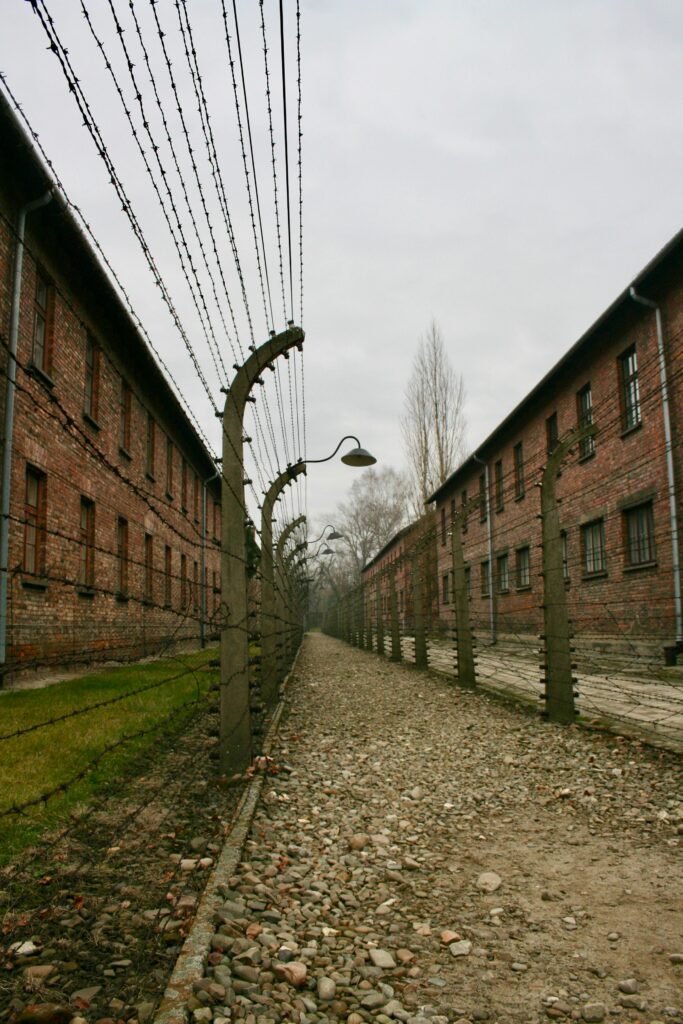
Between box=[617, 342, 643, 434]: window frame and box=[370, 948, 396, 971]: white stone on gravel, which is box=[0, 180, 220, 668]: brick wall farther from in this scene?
box=[617, 342, 643, 434]: window frame

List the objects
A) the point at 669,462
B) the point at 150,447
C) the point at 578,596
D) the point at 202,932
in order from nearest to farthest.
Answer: the point at 202,932 → the point at 669,462 → the point at 578,596 → the point at 150,447

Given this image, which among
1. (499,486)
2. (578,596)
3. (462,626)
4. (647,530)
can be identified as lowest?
(462,626)

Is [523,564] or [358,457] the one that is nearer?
[358,457]

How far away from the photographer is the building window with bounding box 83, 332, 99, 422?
13773 millimetres

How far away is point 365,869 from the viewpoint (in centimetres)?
372

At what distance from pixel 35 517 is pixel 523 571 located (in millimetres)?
14981

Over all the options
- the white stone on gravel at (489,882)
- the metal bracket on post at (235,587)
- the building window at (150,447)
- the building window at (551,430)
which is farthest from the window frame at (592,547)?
the white stone on gravel at (489,882)

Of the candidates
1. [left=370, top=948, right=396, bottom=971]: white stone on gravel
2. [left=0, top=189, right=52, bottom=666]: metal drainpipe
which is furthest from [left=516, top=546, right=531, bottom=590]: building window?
[left=370, top=948, right=396, bottom=971]: white stone on gravel

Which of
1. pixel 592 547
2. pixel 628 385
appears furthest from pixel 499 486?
pixel 628 385

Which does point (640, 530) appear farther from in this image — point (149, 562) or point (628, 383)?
point (149, 562)

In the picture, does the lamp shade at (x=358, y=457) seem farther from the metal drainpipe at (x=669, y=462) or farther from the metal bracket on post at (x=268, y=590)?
the metal drainpipe at (x=669, y=462)

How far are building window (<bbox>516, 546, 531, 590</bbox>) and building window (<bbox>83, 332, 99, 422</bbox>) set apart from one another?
12.3 m

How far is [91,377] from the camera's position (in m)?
13.9

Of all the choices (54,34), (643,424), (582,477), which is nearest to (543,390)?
(582,477)
